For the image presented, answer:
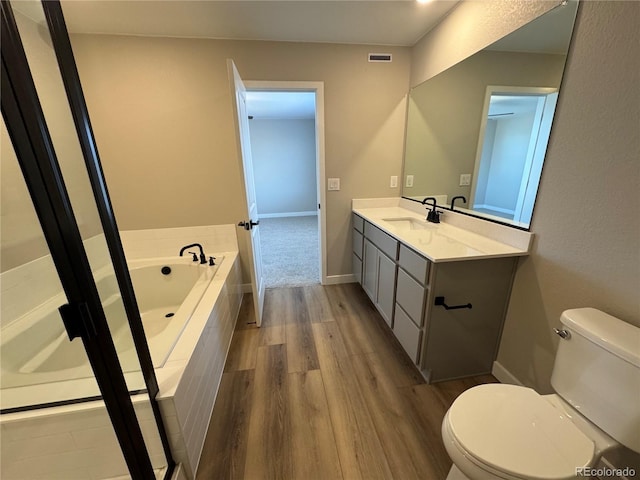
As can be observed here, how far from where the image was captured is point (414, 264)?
5.05 feet

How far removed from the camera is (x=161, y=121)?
2.24 m

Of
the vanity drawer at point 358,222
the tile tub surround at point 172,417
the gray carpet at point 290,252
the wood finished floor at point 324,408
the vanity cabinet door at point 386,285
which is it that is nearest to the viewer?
the tile tub surround at point 172,417

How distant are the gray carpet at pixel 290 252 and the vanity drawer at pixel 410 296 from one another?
138cm

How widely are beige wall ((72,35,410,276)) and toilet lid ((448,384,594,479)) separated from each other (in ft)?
6.67

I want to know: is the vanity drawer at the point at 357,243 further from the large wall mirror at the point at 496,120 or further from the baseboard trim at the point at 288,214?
the baseboard trim at the point at 288,214

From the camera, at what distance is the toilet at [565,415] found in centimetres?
81

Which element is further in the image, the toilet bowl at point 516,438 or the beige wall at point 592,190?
the beige wall at point 592,190

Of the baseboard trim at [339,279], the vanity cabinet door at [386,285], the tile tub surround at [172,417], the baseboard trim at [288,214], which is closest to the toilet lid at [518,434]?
the vanity cabinet door at [386,285]

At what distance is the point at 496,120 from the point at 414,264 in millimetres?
1066

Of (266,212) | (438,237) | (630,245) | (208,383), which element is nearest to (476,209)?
(438,237)

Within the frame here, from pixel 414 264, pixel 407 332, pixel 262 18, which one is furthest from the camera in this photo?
pixel 262 18

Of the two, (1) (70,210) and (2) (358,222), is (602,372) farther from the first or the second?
(2) (358,222)

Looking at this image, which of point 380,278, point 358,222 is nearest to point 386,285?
point 380,278

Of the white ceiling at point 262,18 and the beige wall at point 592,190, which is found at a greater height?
the white ceiling at point 262,18
